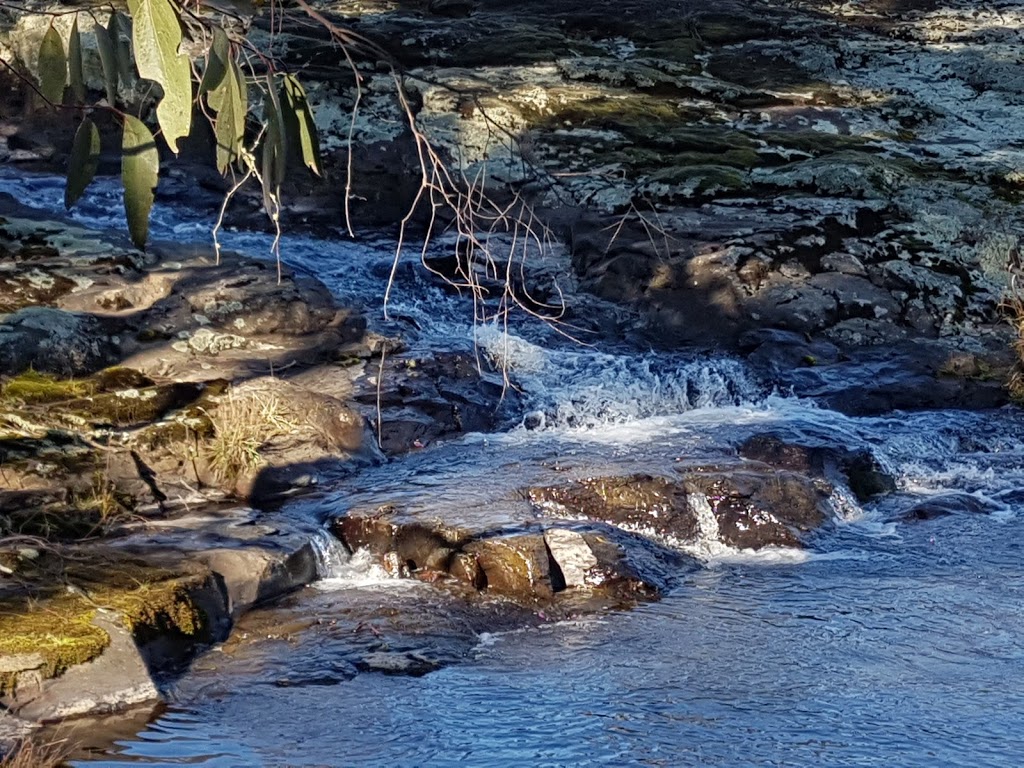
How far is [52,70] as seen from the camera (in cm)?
319

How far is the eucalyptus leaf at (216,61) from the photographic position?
2.72 metres

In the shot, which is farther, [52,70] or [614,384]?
[614,384]

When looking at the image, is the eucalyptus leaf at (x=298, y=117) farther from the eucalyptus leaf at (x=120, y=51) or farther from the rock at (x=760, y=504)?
the rock at (x=760, y=504)

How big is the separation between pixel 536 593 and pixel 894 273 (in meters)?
5.89

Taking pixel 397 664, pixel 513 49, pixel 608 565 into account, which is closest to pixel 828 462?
pixel 608 565

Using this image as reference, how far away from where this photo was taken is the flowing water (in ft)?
16.2

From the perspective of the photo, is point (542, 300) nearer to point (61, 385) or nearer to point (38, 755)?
point (61, 385)

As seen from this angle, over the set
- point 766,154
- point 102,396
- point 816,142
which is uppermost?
point 816,142

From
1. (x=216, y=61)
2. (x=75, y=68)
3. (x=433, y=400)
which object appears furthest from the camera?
(x=433, y=400)

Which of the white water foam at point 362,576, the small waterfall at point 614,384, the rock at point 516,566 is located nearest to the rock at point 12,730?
the white water foam at point 362,576

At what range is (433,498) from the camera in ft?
24.8

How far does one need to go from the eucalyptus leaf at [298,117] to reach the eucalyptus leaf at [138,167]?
1.57ft

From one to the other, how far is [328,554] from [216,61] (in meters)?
4.60

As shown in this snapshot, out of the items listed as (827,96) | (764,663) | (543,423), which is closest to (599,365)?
(543,423)
